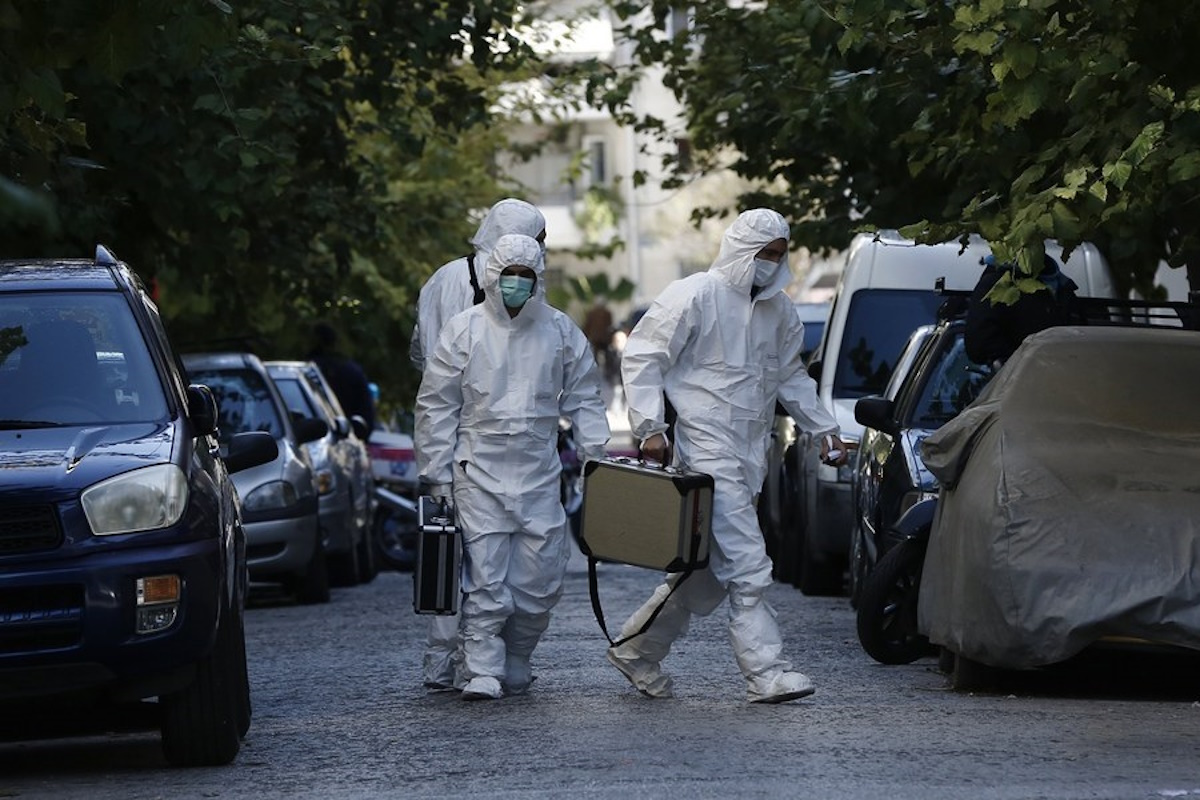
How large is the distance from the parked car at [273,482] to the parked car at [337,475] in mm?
584

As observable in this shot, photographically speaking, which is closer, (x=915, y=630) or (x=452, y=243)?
(x=915, y=630)

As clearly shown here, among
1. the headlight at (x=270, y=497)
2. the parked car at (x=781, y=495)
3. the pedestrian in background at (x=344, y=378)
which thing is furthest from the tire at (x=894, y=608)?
the pedestrian in background at (x=344, y=378)

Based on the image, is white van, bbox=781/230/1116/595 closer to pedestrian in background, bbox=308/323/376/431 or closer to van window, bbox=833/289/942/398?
van window, bbox=833/289/942/398

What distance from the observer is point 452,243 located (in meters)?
30.1

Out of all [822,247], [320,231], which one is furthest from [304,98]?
[822,247]

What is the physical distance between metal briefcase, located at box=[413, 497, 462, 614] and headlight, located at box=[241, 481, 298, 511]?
22.5ft

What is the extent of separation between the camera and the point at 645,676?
1066 cm

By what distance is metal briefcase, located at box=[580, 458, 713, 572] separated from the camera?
10258 millimetres

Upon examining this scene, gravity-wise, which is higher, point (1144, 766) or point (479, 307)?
point (479, 307)

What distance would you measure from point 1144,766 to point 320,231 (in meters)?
14.6

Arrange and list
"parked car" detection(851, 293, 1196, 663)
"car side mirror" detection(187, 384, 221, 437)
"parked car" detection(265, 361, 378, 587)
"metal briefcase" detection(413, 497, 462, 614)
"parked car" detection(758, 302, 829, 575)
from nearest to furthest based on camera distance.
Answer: "car side mirror" detection(187, 384, 221, 437), "metal briefcase" detection(413, 497, 462, 614), "parked car" detection(851, 293, 1196, 663), "parked car" detection(758, 302, 829, 575), "parked car" detection(265, 361, 378, 587)

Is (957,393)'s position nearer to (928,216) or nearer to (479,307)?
(479,307)

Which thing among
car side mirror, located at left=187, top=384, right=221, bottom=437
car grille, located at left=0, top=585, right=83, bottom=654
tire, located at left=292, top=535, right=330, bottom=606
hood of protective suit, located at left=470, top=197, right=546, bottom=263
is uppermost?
hood of protective suit, located at left=470, top=197, right=546, bottom=263

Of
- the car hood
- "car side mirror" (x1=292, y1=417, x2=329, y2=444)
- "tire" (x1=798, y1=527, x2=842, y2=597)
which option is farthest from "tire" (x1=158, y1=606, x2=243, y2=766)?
"car side mirror" (x1=292, y1=417, x2=329, y2=444)
